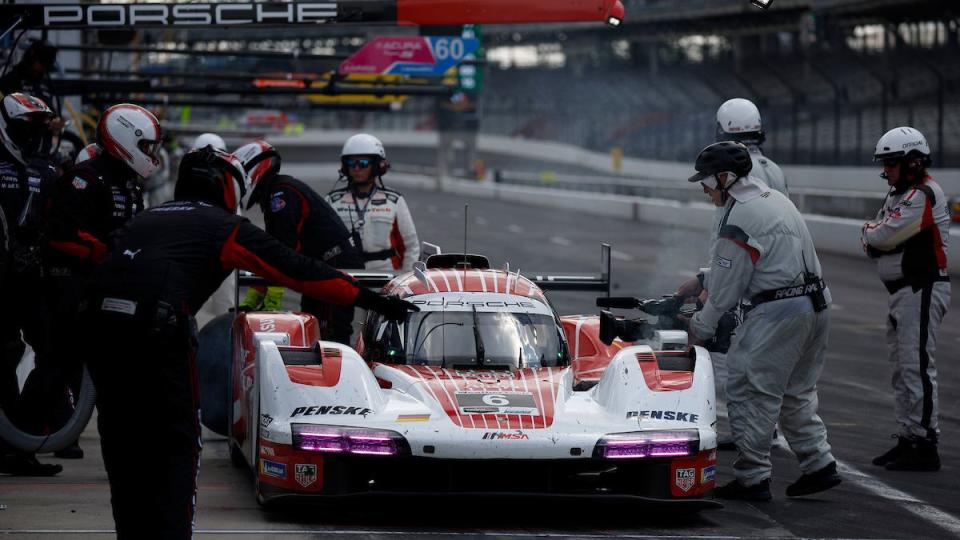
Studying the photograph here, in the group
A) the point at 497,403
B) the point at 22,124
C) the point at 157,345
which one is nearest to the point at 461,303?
the point at 497,403

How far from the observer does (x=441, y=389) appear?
24.5 ft

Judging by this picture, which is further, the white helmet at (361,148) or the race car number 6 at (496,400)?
the white helmet at (361,148)

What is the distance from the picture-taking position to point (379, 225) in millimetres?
11570

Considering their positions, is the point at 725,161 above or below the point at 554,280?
above

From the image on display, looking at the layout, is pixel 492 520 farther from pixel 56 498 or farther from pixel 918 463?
pixel 918 463

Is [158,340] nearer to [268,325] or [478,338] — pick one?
[478,338]

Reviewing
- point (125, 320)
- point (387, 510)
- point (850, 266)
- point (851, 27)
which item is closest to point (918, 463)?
point (387, 510)

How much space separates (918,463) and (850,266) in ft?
56.7

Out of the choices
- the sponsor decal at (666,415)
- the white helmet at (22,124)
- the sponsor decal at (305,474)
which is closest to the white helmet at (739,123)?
the sponsor decal at (666,415)

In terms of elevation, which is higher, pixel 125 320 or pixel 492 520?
pixel 125 320

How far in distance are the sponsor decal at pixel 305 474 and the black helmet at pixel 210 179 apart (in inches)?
70.9

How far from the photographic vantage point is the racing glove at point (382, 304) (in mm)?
5434

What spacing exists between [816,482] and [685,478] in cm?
106

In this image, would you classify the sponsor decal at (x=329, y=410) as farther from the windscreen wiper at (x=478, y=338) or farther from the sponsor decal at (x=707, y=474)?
the sponsor decal at (x=707, y=474)
